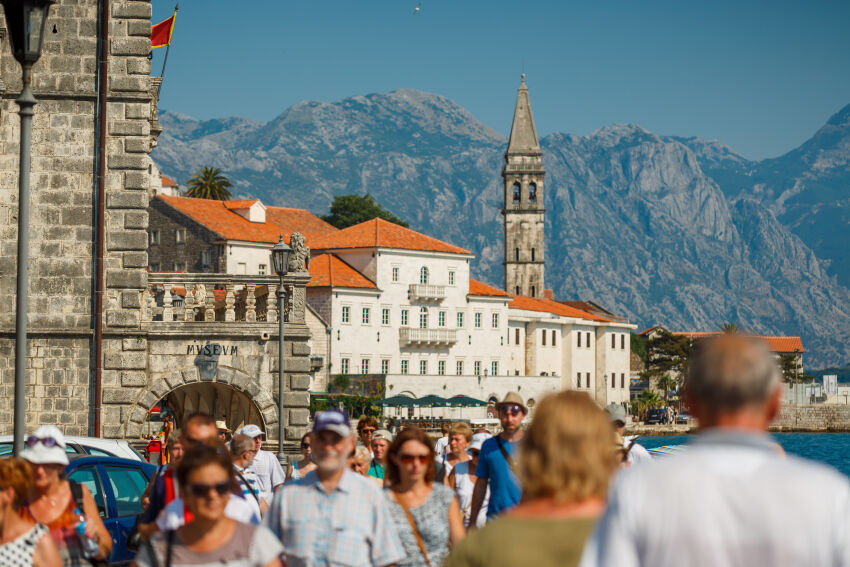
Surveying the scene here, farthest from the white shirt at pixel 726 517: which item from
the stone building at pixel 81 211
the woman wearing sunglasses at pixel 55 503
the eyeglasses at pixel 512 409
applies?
the stone building at pixel 81 211

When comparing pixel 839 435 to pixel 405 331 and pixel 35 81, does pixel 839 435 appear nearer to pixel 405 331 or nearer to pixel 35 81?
pixel 405 331

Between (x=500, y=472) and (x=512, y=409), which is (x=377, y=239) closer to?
(x=512, y=409)

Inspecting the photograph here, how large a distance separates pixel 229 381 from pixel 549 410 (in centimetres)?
1854

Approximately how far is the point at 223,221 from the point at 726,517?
8618 centimetres

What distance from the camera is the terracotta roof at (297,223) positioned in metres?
100

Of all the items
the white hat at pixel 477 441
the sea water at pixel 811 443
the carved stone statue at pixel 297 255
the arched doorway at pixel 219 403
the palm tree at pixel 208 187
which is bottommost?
the sea water at pixel 811 443

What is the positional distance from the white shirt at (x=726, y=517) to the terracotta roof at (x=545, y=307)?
106436 mm

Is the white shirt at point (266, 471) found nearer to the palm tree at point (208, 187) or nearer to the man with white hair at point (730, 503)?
the man with white hair at point (730, 503)

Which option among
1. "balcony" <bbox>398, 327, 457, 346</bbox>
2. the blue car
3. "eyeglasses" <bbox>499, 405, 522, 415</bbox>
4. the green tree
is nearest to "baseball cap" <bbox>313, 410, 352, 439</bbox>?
"eyeglasses" <bbox>499, 405, 522, 415</bbox>

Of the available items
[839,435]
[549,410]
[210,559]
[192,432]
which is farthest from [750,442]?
[839,435]

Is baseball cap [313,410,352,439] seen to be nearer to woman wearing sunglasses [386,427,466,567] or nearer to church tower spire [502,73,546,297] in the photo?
woman wearing sunglasses [386,427,466,567]

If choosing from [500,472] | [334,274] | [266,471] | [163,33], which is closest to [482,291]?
[334,274]

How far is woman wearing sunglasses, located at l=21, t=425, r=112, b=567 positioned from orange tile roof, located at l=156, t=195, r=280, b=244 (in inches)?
3085

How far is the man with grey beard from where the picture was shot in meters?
6.42
